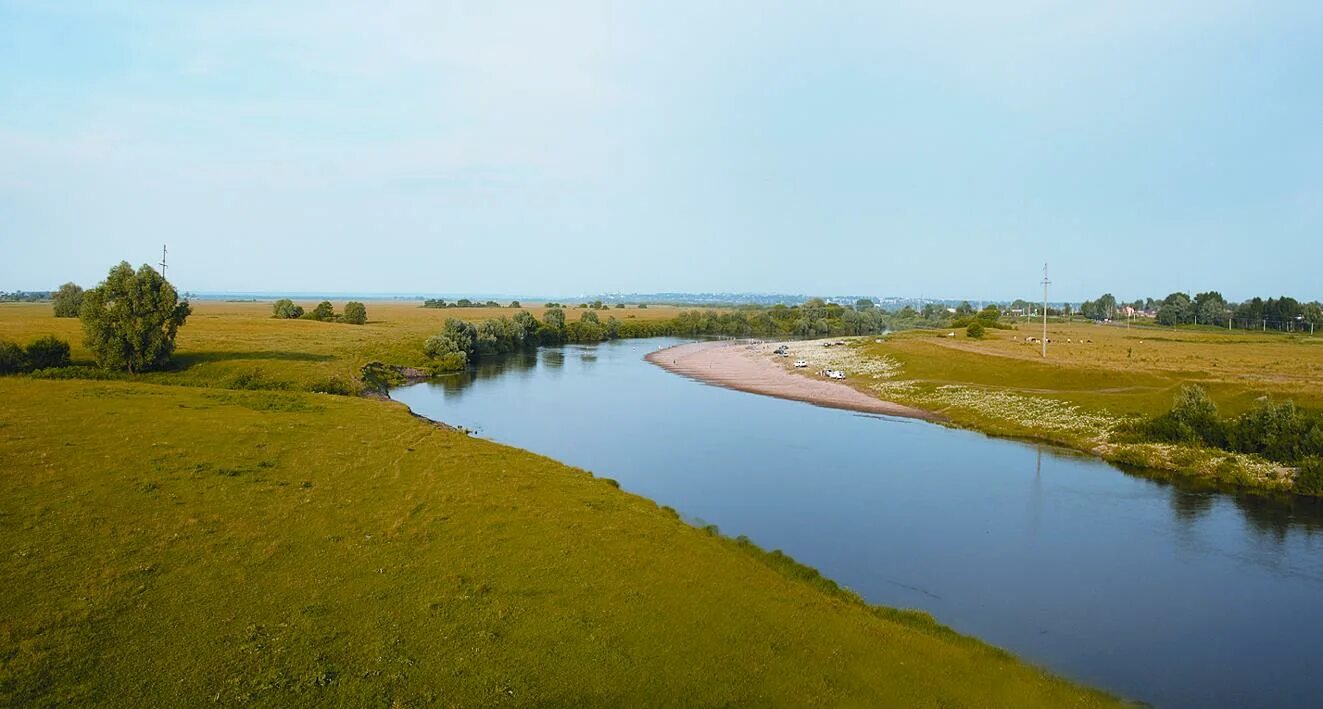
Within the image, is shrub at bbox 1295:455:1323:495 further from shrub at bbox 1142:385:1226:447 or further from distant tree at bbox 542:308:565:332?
distant tree at bbox 542:308:565:332

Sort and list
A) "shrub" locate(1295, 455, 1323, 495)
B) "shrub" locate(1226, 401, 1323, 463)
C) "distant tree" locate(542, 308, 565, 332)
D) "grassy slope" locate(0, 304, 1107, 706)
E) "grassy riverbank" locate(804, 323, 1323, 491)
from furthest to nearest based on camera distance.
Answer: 1. "distant tree" locate(542, 308, 565, 332)
2. "grassy riverbank" locate(804, 323, 1323, 491)
3. "shrub" locate(1226, 401, 1323, 463)
4. "shrub" locate(1295, 455, 1323, 495)
5. "grassy slope" locate(0, 304, 1107, 706)

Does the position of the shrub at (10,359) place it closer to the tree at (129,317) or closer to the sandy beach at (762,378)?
the tree at (129,317)

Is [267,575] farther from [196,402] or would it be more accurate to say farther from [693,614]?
[196,402]

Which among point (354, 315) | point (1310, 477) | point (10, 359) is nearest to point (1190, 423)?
point (1310, 477)

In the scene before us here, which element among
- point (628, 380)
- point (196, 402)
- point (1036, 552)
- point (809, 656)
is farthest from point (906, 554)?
point (628, 380)

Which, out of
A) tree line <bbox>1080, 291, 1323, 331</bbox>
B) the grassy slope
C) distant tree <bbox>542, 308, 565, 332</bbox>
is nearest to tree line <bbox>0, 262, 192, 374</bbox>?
the grassy slope
